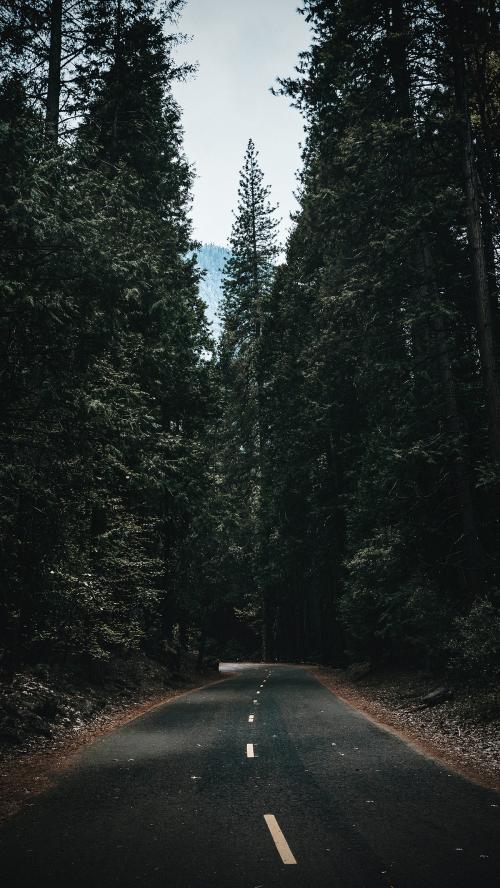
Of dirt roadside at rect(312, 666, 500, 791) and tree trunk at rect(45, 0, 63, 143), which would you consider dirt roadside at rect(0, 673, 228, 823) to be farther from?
tree trunk at rect(45, 0, 63, 143)

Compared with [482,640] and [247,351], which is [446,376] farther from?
[247,351]

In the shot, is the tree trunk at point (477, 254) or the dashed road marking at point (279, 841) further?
the tree trunk at point (477, 254)

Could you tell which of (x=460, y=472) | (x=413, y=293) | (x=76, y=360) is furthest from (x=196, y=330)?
(x=76, y=360)

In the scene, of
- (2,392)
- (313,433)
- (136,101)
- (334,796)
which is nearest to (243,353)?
(313,433)

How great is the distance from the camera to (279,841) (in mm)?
6102

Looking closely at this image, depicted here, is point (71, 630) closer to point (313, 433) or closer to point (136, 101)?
point (136, 101)

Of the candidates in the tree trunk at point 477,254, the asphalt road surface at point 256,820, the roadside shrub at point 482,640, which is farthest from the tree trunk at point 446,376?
the asphalt road surface at point 256,820

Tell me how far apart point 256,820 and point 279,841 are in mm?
804

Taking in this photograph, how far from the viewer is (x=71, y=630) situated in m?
14.8

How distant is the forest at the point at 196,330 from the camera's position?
37.0ft

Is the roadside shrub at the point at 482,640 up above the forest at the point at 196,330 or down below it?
below

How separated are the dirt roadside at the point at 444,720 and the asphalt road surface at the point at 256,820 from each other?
590 mm

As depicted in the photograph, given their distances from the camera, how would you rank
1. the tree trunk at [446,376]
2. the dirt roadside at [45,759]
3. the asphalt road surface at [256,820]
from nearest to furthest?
the asphalt road surface at [256,820] < the dirt roadside at [45,759] < the tree trunk at [446,376]

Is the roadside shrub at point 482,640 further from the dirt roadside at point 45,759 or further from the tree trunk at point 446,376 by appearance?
the dirt roadside at point 45,759
